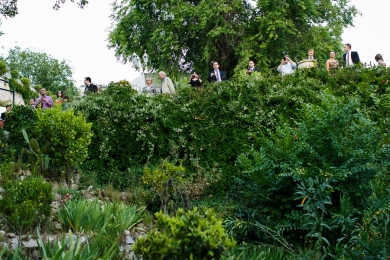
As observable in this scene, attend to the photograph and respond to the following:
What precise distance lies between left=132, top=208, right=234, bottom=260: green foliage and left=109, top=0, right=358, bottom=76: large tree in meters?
18.2

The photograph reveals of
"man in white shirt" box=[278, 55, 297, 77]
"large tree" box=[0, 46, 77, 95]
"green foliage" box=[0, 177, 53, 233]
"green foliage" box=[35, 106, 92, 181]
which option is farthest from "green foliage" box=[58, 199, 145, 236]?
"large tree" box=[0, 46, 77, 95]

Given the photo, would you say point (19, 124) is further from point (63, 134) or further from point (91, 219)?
point (91, 219)

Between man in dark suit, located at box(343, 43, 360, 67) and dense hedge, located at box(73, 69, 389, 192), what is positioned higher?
man in dark suit, located at box(343, 43, 360, 67)

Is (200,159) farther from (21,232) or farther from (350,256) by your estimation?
(350,256)

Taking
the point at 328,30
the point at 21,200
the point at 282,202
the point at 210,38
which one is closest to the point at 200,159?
the point at 282,202

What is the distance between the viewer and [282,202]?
24.8ft

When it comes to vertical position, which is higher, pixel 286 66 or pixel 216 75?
pixel 286 66

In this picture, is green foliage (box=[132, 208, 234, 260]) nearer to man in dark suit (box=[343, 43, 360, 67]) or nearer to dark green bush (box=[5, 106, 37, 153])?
dark green bush (box=[5, 106, 37, 153])

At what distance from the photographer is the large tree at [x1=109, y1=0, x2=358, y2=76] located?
21.9 metres

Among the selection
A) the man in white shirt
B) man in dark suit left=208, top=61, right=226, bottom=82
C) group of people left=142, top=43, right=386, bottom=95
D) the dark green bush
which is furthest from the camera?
the man in white shirt

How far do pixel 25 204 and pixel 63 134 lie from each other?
3067mm

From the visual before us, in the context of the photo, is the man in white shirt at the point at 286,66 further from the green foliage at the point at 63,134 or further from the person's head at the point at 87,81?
the green foliage at the point at 63,134

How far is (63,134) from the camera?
9391 millimetres

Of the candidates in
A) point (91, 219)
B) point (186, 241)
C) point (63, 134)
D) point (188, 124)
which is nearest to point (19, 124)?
point (63, 134)
